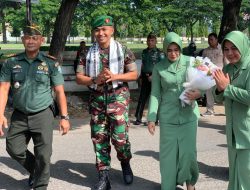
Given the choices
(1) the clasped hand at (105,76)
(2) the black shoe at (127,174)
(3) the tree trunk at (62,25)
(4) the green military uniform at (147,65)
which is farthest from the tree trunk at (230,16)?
(1) the clasped hand at (105,76)

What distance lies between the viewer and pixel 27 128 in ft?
14.6

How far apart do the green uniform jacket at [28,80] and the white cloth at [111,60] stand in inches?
18.7

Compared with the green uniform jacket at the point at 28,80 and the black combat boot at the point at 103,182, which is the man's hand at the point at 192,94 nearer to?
the black combat boot at the point at 103,182

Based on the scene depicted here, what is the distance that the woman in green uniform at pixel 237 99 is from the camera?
3510 mm

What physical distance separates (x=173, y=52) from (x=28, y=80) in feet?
4.99

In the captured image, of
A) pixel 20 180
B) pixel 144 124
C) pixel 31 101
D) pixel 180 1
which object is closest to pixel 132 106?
pixel 144 124

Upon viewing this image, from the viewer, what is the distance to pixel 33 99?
4391 millimetres

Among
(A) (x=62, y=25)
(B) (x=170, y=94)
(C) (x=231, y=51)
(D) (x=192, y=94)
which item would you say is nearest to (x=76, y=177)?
(B) (x=170, y=94)

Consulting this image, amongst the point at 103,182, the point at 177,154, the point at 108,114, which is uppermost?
the point at 108,114

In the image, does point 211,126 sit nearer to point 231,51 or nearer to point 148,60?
point 148,60

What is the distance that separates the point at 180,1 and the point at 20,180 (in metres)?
36.5

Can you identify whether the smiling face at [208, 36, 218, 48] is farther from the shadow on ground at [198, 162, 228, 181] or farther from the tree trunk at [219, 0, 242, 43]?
the shadow on ground at [198, 162, 228, 181]

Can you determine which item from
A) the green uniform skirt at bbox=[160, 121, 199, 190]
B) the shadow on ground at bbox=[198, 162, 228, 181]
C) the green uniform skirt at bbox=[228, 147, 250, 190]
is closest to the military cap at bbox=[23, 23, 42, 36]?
the green uniform skirt at bbox=[160, 121, 199, 190]

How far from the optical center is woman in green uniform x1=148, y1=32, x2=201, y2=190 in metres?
4.38
